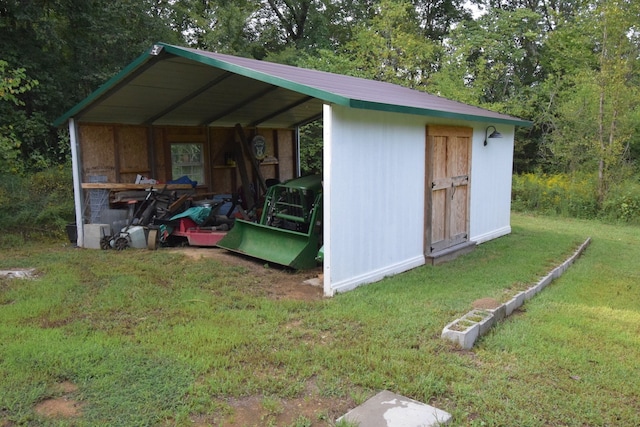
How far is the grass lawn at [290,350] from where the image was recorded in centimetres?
292

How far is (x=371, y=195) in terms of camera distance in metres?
5.69

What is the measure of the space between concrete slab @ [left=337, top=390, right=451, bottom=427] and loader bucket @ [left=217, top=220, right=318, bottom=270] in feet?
10.9

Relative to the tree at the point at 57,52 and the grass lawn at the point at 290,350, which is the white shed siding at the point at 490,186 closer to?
the grass lawn at the point at 290,350

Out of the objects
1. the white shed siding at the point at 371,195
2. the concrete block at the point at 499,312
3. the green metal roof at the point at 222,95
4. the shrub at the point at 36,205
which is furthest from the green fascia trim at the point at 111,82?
the concrete block at the point at 499,312

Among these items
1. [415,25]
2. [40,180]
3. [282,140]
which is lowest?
[40,180]

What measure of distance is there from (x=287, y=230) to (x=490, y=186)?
4.03 meters

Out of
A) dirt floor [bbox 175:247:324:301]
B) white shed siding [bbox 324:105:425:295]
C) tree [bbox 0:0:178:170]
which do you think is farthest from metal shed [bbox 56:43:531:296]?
tree [bbox 0:0:178:170]

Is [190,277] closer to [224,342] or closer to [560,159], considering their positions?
[224,342]

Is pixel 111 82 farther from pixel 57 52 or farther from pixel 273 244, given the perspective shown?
pixel 57 52

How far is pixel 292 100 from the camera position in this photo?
952 centimetres

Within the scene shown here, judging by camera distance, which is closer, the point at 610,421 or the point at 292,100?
the point at 610,421

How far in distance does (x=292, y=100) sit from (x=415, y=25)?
1409 centimetres

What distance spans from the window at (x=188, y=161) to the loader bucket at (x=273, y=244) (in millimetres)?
3199

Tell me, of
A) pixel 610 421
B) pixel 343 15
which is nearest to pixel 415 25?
pixel 343 15
